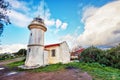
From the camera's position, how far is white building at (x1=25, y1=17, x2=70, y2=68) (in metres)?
18.6

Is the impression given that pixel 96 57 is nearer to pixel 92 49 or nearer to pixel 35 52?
pixel 92 49

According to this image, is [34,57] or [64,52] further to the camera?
[64,52]

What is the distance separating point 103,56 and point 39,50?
10241mm

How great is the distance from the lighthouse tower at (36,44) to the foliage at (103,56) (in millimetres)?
7858

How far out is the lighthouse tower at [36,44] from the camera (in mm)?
18547

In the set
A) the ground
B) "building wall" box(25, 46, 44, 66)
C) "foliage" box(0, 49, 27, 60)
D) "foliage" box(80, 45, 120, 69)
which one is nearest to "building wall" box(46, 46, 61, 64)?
"building wall" box(25, 46, 44, 66)

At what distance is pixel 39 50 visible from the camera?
1909cm

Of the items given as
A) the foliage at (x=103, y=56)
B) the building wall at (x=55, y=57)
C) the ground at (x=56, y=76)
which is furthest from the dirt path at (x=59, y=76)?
the building wall at (x=55, y=57)

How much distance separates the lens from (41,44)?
19.7 metres

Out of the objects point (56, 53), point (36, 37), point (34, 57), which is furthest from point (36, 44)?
point (56, 53)

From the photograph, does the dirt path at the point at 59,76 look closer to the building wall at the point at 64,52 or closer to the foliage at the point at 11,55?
the building wall at the point at 64,52

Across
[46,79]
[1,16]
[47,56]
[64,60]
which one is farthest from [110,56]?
[1,16]

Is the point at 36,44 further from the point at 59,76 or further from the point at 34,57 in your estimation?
the point at 59,76

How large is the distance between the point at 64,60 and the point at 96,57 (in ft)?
18.3
